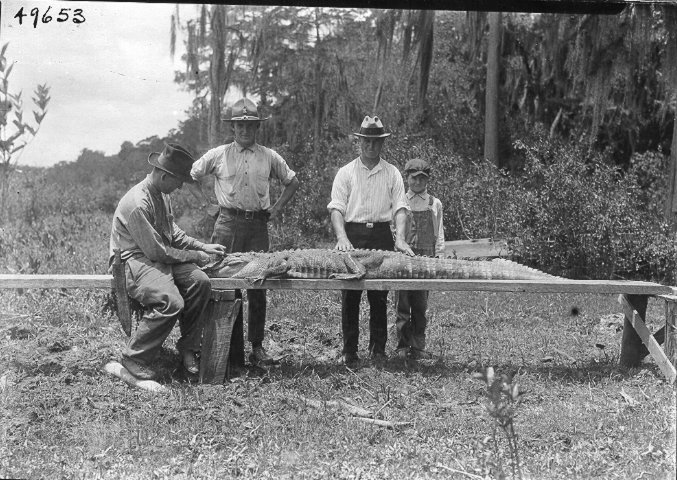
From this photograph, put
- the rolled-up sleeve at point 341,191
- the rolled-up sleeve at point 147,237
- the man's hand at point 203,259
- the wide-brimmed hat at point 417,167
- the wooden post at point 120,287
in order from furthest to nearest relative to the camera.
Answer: the wide-brimmed hat at point 417,167 → the rolled-up sleeve at point 341,191 → the man's hand at point 203,259 → the wooden post at point 120,287 → the rolled-up sleeve at point 147,237

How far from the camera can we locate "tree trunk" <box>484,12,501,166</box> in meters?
14.2

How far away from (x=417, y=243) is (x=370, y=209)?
0.73m

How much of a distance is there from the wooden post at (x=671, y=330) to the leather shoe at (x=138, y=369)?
4.05 m

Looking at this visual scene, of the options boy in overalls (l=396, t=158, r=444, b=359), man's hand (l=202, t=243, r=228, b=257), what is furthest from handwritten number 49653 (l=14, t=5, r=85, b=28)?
boy in overalls (l=396, t=158, r=444, b=359)

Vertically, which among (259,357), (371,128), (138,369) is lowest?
(259,357)

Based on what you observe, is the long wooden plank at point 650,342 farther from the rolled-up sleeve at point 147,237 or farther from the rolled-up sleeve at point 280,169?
the rolled-up sleeve at point 147,237

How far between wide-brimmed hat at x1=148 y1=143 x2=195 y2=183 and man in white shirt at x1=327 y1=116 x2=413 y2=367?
4.83 ft

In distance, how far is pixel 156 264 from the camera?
18.9 ft

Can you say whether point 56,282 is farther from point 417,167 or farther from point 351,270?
point 417,167

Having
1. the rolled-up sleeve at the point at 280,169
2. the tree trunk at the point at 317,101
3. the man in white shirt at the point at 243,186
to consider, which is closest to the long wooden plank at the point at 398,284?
the man in white shirt at the point at 243,186

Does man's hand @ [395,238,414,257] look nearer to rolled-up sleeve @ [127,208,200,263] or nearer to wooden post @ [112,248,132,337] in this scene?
rolled-up sleeve @ [127,208,200,263]

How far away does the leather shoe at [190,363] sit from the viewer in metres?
6.03

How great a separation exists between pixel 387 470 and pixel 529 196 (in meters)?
6.15

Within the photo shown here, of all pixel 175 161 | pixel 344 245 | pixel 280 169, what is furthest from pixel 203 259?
pixel 280 169
